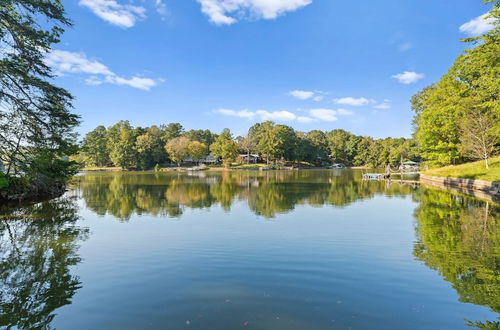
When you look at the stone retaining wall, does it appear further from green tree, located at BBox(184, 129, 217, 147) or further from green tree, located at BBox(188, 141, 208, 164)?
green tree, located at BBox(184, 129, 217, 147)

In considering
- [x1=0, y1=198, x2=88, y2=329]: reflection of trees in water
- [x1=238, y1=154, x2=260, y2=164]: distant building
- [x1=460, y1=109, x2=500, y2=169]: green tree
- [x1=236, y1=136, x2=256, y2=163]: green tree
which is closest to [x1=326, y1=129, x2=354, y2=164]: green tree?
[x1=238, y1=154, x2=260, y2=164]: distant building

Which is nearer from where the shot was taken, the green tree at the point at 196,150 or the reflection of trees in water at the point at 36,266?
the reflection of trees in water at the point at 36,266

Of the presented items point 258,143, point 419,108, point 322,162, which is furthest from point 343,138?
point 419,108

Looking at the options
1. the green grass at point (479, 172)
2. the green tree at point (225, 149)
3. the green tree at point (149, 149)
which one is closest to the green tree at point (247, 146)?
the green tree at point (225, 149)

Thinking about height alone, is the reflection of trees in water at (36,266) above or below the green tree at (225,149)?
below

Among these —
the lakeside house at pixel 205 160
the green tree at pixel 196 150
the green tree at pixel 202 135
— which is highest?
the green tree at pixel 202 135

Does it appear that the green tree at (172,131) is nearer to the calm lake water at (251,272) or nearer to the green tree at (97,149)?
the green tree at (97,149)

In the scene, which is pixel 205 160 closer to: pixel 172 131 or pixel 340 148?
pixel 172 131

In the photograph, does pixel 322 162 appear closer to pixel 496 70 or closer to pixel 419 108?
pixel 419 108

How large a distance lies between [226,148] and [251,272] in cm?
9097

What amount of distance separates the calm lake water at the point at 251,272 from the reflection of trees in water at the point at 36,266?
0.04m

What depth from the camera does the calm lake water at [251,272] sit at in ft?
19.2

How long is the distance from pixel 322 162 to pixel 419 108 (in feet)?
191

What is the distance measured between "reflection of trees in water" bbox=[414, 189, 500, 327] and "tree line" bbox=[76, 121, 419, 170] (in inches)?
2998
